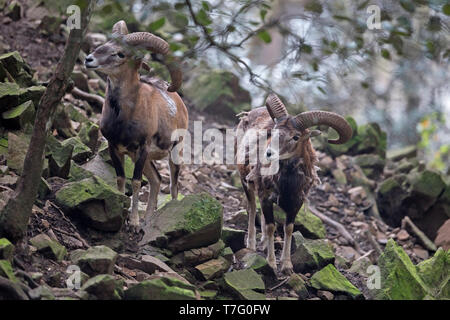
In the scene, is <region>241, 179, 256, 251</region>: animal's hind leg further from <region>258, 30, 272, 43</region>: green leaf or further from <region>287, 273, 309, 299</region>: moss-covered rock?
<region>258, 30, 272, 43</region>: green leaf

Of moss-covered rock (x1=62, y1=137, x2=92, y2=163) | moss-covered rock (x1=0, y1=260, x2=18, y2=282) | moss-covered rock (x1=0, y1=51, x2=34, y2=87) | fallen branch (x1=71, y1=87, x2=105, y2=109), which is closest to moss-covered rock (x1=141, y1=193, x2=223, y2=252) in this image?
moss-covered rock (x1=62, y1=137, x2=92, y2=163)

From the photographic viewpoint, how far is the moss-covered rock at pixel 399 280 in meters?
6.76

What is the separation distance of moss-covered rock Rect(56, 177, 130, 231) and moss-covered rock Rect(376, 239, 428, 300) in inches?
129

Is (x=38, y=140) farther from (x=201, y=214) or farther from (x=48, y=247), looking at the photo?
(x=201, y=214)

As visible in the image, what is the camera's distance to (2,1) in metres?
12.4

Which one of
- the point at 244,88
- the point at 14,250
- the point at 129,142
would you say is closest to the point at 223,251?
the point at 129,142

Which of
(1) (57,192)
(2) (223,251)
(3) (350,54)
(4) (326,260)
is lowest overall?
(4) (326,260)

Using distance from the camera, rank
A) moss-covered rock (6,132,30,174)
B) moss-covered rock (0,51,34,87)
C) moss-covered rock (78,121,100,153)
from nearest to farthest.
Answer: moss-covered rock (6,132,30,174), moss-covered rock (0,51,34,87), moss-covered rock (78,121,100,153)

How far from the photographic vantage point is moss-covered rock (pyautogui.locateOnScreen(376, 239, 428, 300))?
6.76 metres

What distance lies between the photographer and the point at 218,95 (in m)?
14.4

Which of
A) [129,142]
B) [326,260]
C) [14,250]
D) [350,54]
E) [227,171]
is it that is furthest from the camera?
[227,171]

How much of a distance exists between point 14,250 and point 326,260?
159 inches

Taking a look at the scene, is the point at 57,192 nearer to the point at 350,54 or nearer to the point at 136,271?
the point at 136,271

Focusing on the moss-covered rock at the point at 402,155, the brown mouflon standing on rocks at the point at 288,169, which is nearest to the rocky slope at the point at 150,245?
the brown mouflon standing on rocks at the point at 288,169
